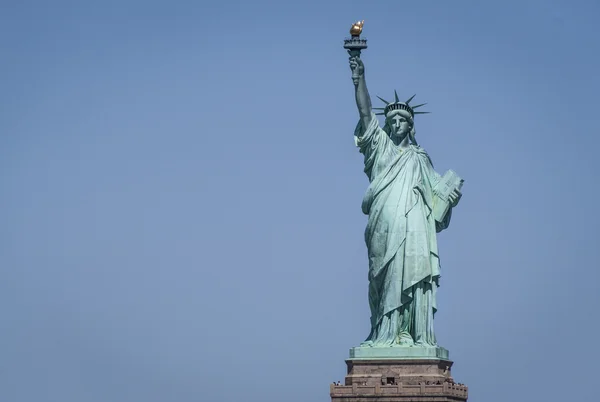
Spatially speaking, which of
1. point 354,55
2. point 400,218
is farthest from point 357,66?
point 400,218

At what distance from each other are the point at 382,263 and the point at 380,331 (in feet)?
5.33

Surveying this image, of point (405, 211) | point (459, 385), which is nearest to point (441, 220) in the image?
point (405, 211)

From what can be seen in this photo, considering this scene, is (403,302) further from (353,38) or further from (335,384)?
(353,38)

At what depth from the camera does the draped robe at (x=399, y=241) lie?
47.4m

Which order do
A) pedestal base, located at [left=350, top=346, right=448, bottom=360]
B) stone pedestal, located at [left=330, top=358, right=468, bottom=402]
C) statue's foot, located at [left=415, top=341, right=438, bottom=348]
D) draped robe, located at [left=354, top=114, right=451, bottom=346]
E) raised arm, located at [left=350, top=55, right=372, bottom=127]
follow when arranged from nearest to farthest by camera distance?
stone pedestal, located at [left=330, top=358, right=468, bottom=402] < pedestal base, located at [left=350, top=346, right=448, bottom=360] < statue's foot, located at [left=415, top=341, right=438, bottom=348] < draped robe, located at [left=354, top=114, right=451, bottom=346] < raised arm, located at [left=350, top=55, right=372, bottom=127]

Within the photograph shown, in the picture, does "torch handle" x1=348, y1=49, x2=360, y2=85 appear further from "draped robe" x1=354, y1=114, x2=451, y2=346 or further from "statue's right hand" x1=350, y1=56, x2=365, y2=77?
"draped robe" x1=354, y1=114, x2=451, y2=346

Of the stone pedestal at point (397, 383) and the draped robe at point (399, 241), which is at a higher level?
the draped robe at point (399, 241)

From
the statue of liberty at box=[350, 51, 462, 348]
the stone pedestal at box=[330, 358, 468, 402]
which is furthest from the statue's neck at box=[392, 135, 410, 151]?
the stone pedestal at box=[330, 358, 468, 402]

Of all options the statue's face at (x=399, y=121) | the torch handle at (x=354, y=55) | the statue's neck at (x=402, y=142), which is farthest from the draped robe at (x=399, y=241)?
the torch handle at (x=354, y=55)

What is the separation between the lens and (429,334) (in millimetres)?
47438

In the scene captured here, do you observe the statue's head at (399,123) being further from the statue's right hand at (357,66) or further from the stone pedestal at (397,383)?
the stone pedestal at (397,383)

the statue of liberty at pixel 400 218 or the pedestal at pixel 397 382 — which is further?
the statue of liberty at pixel 400 218

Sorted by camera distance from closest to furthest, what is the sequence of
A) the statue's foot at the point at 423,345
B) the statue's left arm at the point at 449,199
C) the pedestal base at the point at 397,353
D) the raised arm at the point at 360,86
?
the pedestal base at the point at 397,353 < the statue's foot at the point at 423,345 < the raised arm at the point at 360,86 < the statue's left arm at the point at 449,199

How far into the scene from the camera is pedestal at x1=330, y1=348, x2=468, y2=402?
46.2 meters
